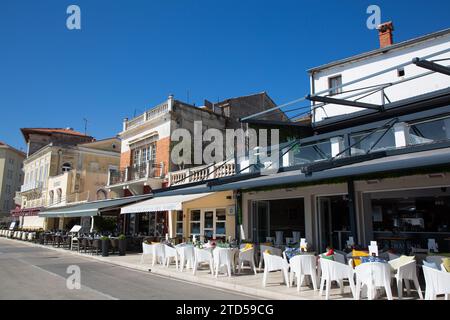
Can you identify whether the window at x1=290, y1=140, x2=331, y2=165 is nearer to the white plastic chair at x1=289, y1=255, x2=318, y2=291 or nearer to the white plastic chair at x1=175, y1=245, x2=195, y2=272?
the white plastic chair at x1=175, y1=245, x2=195, y2=272

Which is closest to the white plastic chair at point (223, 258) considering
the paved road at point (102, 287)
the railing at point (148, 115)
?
the paved road at point (102, 287)

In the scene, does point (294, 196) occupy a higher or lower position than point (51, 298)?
higher

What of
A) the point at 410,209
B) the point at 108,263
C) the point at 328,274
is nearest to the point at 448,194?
the point at 410,209

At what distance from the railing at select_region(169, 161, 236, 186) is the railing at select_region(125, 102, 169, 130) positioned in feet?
14.4

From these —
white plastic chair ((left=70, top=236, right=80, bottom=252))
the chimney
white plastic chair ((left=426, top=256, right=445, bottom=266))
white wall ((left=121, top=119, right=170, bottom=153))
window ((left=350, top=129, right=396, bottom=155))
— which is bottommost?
white plastic chair ((left=70, top=236, right=80, bottom=252))

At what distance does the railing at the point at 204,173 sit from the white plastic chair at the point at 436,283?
33.8 feet

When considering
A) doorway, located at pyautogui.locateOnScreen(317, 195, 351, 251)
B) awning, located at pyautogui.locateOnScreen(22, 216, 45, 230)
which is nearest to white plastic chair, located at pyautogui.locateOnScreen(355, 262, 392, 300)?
doorway, located at pyautogui.locateOnScreen(317, 195, 351, 251)

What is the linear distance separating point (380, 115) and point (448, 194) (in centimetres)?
466

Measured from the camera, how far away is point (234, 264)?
37.4ft

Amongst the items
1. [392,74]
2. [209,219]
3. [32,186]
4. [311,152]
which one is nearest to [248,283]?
[311,152]

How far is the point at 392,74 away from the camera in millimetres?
15375

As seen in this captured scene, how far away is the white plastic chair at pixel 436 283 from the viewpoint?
5.97 meters

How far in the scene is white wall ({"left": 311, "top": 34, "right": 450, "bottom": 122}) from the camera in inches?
554

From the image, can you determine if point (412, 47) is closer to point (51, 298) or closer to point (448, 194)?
point (448, 194)
